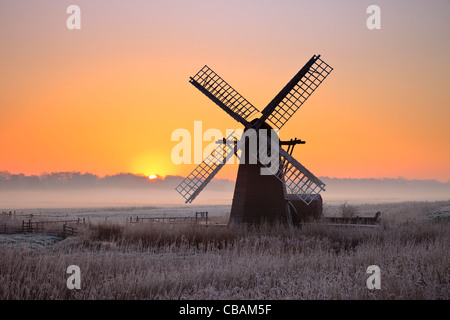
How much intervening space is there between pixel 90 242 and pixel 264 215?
8333 mm

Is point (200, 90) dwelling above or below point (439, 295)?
above

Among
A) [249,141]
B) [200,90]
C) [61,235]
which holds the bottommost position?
[61,235]

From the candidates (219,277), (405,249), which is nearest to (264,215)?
(405,249)

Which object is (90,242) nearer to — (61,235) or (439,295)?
(61,235)

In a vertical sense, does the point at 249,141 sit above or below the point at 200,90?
below

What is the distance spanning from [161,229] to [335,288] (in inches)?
496

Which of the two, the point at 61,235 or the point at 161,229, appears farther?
the point at 61,235

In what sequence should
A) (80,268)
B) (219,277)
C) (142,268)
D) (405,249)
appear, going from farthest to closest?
→ (405,249), (142,268), (80,268), (219,277)

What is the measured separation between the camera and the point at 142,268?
991 centimetres

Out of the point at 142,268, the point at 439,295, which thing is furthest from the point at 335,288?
the point at 142,268

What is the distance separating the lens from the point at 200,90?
2236 centimetres

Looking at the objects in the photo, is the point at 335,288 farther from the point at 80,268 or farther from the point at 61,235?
the point at 61,235
